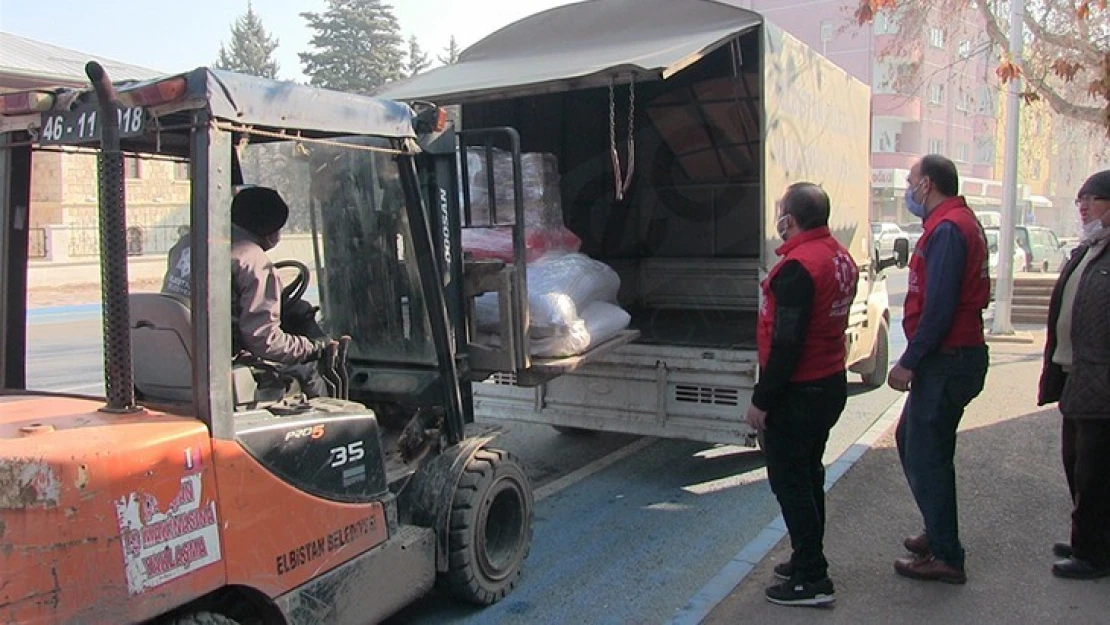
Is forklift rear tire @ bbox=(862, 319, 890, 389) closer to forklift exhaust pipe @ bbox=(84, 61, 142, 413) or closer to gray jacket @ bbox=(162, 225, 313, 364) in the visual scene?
gray jacket @ bbox=(162, 225, 313, 364)

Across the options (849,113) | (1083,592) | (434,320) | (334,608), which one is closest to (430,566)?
(334,608)

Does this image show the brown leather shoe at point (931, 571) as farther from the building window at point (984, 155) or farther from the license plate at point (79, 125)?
the building window at point (984, 155)

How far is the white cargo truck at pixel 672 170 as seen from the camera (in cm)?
590

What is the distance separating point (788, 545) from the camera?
15.6 feet

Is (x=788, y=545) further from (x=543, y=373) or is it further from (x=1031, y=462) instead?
(x=1031, y=462)

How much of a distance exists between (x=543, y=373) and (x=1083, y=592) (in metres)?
2.82

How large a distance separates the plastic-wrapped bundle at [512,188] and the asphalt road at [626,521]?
1932 millimetres

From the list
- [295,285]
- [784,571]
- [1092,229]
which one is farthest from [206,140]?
[1092,229]

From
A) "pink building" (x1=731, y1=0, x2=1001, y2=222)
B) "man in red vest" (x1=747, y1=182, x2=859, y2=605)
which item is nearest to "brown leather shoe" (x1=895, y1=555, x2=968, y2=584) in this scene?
"man in red vest" (x1=747, y1=182, x2=859, y2=605)

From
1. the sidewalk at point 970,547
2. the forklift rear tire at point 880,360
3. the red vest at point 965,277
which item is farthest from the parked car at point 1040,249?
the red vest at point 965,277

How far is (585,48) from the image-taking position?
6.45 m

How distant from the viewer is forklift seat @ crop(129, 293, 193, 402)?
3041 millimetres

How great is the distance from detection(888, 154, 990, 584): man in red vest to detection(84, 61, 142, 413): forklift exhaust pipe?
3273mm

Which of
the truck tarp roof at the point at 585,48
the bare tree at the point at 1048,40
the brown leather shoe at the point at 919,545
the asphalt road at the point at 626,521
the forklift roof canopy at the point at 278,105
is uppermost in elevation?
the bare tree at the point at 1048,40
